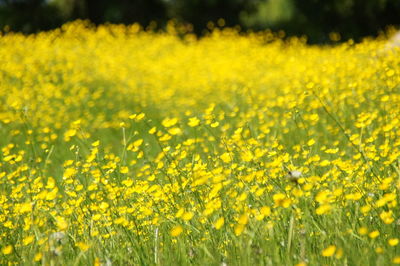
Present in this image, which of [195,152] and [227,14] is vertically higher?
[195,152]

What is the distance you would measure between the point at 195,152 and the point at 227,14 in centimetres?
1123

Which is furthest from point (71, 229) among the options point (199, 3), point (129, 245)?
point (199, 3)

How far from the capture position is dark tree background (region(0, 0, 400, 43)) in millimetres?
13912

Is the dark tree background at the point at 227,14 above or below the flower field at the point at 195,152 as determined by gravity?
below

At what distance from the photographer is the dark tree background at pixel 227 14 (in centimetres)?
1391

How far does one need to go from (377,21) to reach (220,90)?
26.9ft

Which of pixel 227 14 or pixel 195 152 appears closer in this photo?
pixel 195 152

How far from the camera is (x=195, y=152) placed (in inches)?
159

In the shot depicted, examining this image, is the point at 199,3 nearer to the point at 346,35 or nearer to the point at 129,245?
the point at 346,35

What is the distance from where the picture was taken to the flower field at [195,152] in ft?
7.37

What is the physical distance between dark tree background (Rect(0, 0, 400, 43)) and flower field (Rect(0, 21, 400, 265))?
1.76 meters

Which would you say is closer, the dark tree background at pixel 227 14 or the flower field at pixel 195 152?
the flower field at pixel 195 152

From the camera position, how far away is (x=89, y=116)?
265 inches

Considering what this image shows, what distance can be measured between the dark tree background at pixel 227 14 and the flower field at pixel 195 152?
176cm
